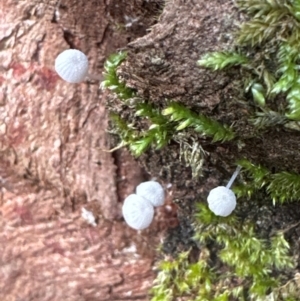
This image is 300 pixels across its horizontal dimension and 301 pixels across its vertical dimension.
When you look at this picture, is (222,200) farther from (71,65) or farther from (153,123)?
(71,65)

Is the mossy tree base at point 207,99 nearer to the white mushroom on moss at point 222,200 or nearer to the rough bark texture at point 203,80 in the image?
the rough bark texture at point 203,80

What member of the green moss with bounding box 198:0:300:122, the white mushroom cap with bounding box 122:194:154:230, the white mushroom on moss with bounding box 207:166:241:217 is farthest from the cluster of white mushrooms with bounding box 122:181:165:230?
the green moss with bounding box 198:0:300:122

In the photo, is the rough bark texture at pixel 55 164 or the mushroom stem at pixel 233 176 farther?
the rough bark texture at pixel 55 164

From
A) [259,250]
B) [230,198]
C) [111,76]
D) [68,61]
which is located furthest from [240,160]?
[68,61]

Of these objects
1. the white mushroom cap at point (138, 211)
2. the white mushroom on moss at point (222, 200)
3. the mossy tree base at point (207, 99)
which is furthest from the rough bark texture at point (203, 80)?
the white mushroom cap at point (138, 211)

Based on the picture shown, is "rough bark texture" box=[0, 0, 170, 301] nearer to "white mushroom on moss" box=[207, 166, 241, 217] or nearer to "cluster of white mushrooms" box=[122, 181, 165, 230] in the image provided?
"cluster of white mushrooms" box=[122, 181, 165, 230]

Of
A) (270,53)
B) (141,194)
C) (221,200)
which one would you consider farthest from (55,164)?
(270,53)
